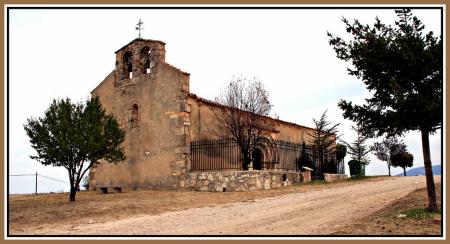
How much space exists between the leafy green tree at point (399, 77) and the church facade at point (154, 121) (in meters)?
9.91

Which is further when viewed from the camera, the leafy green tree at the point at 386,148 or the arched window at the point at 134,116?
the leafy green tree at the point at 386,148

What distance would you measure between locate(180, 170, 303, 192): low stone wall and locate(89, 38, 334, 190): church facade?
0.37 m

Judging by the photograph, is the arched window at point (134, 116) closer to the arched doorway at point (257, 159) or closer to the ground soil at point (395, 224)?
the arched doorway at point (257, 159)

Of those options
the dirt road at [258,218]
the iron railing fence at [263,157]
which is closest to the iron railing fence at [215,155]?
the iron railing fence at [263,157]

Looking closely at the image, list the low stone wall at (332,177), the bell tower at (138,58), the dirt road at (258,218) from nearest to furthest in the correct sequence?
1. the dirt road at (258,218)
2. the bell tower at (138,58)
3. the low stone wall at (332,177)

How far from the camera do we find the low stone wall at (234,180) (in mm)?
19688

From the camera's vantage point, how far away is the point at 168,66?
22.5 m

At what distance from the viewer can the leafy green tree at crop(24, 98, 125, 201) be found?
664 inches

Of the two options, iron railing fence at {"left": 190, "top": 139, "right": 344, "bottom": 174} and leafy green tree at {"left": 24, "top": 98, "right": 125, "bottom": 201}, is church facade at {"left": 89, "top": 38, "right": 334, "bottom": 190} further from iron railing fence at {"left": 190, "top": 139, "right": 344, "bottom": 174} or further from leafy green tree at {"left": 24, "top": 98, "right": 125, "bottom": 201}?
leafy green tree at {"left": 24, "top": 98, "right": 125, "bottom": 201}

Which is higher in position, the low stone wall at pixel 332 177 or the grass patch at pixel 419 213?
the low stone wall at pixel 332 177

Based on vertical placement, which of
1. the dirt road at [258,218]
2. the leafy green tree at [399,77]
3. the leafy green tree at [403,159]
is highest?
the leafy green tree at [399,77]

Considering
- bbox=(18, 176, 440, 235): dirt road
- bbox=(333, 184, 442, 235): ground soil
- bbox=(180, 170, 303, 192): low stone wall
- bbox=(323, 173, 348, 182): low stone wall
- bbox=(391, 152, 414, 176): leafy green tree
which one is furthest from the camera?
bbox=(391, 152, 414, 176): leafy green tree

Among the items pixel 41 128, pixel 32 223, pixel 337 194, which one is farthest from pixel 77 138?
pixel 337 194

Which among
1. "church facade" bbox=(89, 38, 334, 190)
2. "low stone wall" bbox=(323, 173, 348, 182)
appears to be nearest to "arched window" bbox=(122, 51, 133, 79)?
"church facade" bbox=(89, 38, 334, 190)
